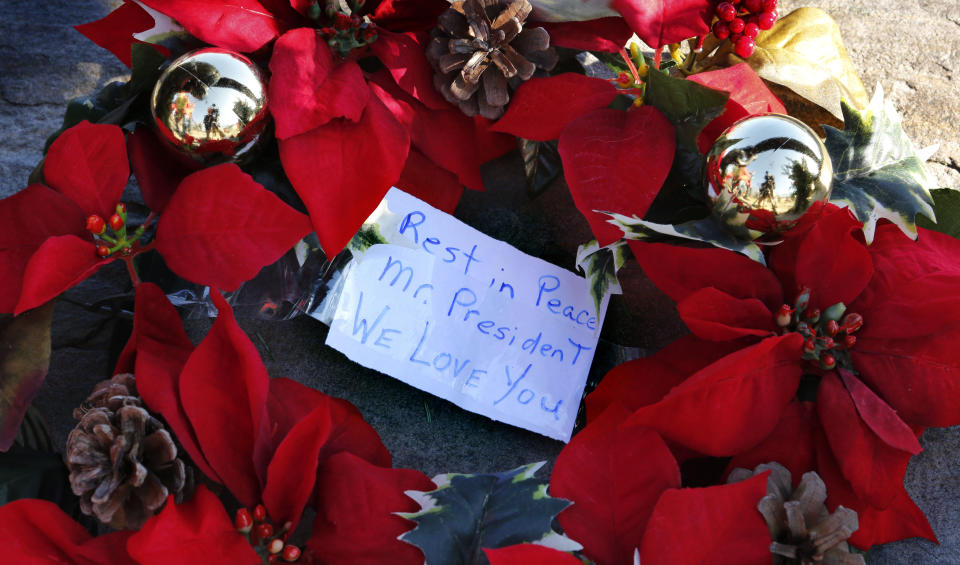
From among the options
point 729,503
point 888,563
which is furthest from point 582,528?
point 888,563

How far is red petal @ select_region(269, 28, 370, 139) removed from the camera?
54 centimetres

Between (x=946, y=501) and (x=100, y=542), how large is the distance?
582 millimetres

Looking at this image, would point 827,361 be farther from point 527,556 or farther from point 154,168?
point 154,168

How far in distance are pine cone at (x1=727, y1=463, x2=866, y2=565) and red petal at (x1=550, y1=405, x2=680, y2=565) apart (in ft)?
0.20

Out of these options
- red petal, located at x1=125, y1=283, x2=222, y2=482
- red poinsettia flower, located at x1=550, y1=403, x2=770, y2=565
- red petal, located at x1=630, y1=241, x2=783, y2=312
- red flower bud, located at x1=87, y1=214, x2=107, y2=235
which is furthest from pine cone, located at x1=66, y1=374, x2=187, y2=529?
red petal, located at x1=630, y1=241, x2=783, y2=312

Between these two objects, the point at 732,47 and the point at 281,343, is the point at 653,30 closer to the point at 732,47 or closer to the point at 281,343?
the point at 732,47

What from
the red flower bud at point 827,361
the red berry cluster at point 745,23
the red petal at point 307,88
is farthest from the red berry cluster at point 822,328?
the red petal at point 307,88

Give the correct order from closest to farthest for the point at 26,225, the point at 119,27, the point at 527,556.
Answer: the point at 527,556 < the point at 26,225 < the point at 119,27

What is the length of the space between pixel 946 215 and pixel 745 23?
220 millimetres

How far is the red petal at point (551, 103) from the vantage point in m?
0.60

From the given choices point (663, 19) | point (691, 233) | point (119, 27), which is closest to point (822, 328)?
point (691, 233)

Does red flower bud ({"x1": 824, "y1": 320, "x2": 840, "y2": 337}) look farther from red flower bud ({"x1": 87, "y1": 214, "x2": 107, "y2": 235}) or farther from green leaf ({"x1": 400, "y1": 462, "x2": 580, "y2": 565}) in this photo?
red flower bud ({"x1": 87, "y1": 214, "x2": 107, "y2": 235})

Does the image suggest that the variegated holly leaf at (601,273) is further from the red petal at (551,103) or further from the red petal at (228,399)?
the red petal at (228,399)

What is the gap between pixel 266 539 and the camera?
0.47 meters
